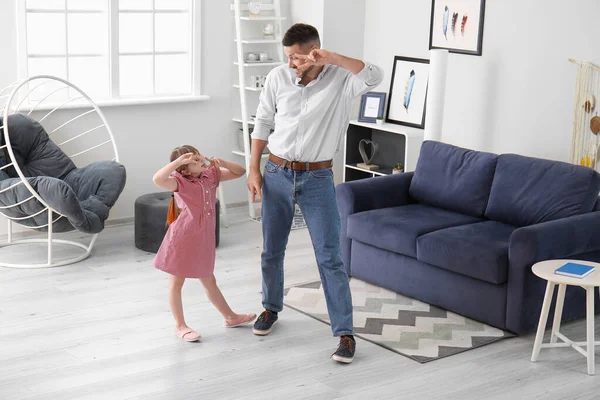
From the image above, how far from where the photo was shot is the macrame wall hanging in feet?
16.5

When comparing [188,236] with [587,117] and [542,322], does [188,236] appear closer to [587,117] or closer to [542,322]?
[542,322]

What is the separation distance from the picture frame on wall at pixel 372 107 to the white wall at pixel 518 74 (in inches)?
15.6

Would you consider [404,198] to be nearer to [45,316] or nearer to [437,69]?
[437,69]

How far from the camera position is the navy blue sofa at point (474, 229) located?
425cm

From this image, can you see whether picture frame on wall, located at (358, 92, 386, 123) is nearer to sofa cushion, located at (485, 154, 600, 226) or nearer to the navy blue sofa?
the navy blue sofa

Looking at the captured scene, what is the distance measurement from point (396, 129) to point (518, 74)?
992mm

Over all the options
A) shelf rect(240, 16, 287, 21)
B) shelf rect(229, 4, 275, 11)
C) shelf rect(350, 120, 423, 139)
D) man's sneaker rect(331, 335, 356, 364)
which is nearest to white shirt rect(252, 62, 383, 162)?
man's sneaker rect(331, 335, 356, 364)

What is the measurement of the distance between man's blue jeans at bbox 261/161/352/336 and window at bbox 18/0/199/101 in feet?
8.47

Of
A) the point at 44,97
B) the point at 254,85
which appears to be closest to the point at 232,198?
the point at 254,85

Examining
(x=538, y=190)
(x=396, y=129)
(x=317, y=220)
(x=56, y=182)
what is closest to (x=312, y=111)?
(x=317, y=220)

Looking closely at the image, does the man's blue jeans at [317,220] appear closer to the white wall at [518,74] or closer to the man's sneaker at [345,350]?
the man's sneaker at [345,350]

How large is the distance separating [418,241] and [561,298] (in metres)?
0.90

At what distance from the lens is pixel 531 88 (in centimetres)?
550

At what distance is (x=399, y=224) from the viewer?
481 centimetres
